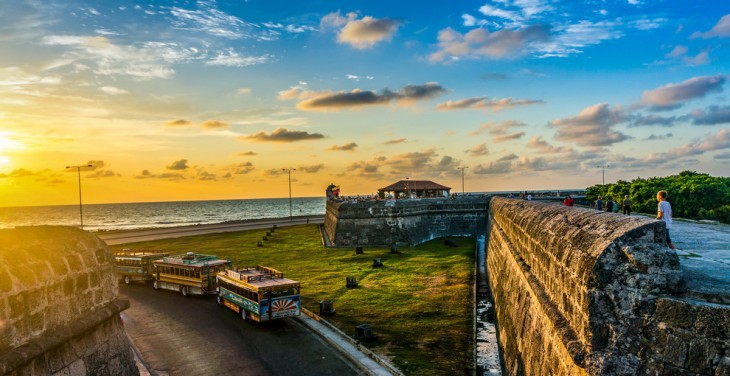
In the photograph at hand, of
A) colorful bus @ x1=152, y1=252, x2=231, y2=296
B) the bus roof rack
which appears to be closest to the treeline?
colorful bus @ x1=152, y1=252, x2=231, y2=296

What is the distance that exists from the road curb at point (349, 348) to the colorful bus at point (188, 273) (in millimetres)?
6866

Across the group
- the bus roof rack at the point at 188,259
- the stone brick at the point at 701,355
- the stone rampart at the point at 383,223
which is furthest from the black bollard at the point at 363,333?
the stone rampart at the point at 383,223

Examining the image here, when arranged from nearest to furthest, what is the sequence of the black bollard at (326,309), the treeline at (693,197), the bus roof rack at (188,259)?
the black bollard at (326,309)
the bus roof rack at (188,259)
the treeline at (693,197)

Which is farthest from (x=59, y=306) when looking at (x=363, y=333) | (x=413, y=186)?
(x=413, y=186)

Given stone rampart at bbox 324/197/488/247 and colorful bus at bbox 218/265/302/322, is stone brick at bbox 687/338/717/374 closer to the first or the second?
colorful bus at bbox 218/265/302/322

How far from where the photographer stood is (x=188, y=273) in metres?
23.5

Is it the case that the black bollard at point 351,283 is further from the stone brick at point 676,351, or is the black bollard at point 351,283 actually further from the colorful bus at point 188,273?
the stone brick at point 676,351

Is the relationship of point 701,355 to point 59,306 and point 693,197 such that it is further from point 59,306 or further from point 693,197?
point 693,197

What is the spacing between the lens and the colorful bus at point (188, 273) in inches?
904

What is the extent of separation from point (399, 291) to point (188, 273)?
11.0 meters

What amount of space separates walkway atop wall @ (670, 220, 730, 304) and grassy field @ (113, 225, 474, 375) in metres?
6.44

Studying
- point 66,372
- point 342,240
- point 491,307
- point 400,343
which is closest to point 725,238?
point 491,307

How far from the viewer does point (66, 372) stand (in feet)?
21.7

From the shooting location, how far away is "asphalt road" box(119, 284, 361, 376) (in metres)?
13.6
